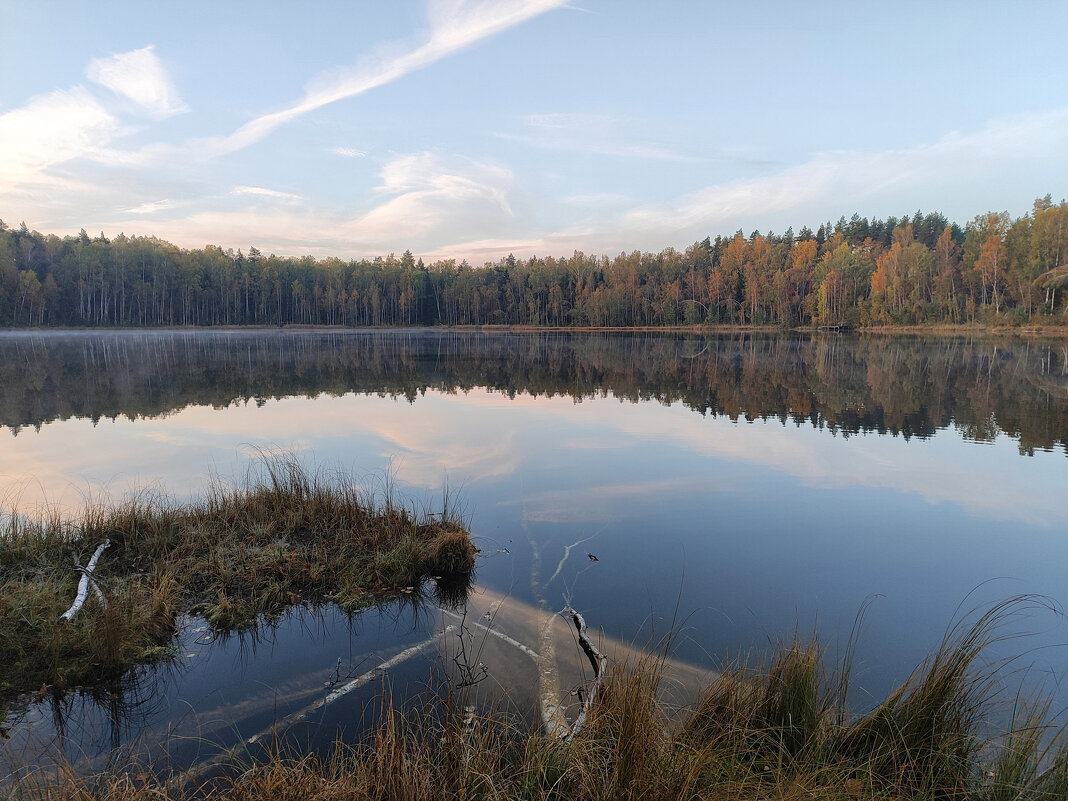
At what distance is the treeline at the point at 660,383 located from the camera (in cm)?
1623

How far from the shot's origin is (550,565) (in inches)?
267

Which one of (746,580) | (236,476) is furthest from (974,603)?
(236,476)

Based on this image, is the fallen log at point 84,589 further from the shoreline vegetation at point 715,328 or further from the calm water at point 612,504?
the shoreline vegetation at point 715,328

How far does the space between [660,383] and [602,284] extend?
87.1 meters

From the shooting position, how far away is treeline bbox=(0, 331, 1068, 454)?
53.3 feet

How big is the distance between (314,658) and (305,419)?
40.6 ft

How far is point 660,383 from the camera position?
2511 centimetres

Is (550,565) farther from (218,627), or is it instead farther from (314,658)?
(218,627)

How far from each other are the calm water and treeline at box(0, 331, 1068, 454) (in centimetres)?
23

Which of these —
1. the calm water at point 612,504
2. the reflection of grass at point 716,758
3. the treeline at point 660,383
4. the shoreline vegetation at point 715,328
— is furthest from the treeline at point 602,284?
the reflection of grass at point 716,758

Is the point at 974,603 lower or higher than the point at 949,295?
lower

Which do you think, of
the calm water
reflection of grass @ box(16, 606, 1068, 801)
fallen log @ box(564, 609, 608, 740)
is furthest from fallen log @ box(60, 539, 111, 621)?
fallen log @ box(564, 609, 608, 740)

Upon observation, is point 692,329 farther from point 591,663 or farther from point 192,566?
point 591,663

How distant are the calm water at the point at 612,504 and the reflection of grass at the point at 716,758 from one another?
76cm
